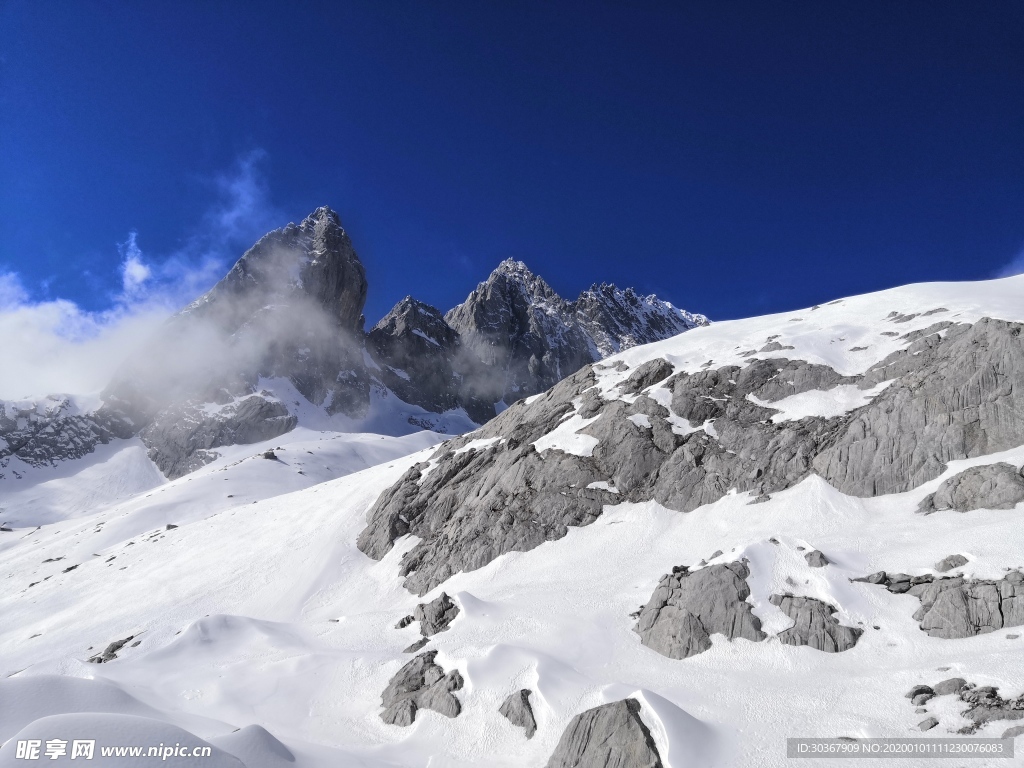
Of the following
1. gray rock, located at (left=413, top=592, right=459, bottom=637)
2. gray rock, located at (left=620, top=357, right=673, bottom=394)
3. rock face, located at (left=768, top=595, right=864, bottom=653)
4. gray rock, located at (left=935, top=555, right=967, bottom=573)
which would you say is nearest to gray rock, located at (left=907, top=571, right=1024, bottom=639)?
gray rock, located at (left=935, top=555, right=967, bottom=573)

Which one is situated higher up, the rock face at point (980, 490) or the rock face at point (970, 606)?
the rock face at point (980, 490)

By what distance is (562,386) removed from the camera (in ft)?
182

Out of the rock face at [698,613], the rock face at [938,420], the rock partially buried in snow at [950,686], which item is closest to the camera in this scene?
the rock partially buried in snow at [950,686]

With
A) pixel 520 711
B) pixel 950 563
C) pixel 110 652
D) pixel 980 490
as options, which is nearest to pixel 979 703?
pixel 950 563

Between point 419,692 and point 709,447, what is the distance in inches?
969

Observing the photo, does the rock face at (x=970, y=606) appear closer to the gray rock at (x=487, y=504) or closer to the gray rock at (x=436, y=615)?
the gray rock at (x=487, y=504)

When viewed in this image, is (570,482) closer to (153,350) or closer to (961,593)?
(961,593)

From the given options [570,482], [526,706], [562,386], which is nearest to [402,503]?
[570,482]

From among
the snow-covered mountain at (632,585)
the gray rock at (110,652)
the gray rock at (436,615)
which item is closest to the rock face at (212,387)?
the snow-covered mountain at (632,585)

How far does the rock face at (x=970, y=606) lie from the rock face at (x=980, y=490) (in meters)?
6.74

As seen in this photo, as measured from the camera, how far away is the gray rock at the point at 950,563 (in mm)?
22328

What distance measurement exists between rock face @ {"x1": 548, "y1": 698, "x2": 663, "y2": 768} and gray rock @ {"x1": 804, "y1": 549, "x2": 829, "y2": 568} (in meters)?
11.4

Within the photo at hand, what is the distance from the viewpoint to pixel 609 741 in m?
17.6

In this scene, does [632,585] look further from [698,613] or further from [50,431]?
[50,431]
